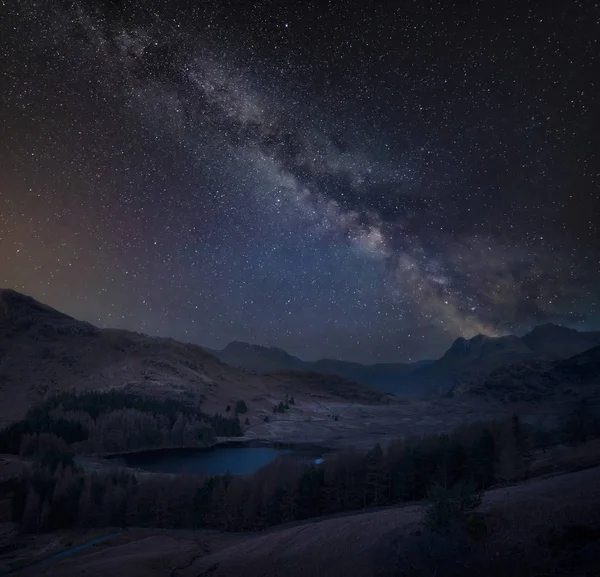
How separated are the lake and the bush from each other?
78.2 meters

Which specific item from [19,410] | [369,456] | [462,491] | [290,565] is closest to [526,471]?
[369,456]

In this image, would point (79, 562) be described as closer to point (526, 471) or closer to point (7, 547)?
point (7, 547)

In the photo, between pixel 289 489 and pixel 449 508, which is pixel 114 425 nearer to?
pixel 289 489

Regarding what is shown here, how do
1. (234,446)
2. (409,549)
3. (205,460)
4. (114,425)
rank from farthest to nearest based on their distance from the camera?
(234,446), (114,425), (205,460), (409,549)

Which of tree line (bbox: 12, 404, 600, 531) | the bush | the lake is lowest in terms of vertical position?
the lake

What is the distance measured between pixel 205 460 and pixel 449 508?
10677 cm

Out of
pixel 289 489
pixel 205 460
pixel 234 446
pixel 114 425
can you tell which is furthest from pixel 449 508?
pixel 114 425

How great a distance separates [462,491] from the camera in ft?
102

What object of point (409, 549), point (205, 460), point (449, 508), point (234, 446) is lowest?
point (205, 460)

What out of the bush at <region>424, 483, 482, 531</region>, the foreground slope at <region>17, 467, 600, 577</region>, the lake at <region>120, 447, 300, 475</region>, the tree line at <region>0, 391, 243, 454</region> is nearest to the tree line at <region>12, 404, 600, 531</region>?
the foreground slope at <region>17, 467, 600, 577</region>

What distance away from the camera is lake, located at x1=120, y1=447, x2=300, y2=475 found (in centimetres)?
10800

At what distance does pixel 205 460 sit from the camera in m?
122

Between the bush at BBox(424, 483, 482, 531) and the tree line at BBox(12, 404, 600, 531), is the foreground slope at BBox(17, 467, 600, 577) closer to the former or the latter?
the bush at BBox(424, 483, 482, 531)

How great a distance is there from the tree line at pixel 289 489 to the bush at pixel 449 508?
24156 mm
